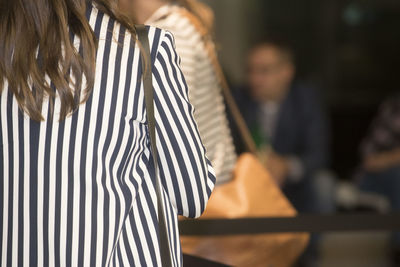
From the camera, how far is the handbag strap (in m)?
1.35

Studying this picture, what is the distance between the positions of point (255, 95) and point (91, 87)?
2889 mm

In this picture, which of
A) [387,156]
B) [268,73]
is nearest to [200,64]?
[268,73]

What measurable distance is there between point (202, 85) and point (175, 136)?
0.83 m

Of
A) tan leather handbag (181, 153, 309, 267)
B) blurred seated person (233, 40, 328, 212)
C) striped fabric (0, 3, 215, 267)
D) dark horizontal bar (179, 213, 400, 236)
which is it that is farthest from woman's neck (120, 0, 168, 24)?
blurred seated person (233, 40, 328, 212)

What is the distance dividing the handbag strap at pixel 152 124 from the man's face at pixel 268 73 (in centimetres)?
270

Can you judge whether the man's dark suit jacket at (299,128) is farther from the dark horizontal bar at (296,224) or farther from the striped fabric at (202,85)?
the striped fabric at (202,85)

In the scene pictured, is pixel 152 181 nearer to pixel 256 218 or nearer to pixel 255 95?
pixel 256 218

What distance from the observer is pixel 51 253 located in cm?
133

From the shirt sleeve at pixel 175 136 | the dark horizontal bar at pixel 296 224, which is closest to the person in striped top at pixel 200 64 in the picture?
the dark horizontal bar at pixel 296 224

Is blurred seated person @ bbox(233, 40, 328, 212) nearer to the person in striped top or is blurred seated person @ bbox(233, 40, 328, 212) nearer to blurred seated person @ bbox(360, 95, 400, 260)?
blurred seated person @ bbox(360, 95, 400, 260)

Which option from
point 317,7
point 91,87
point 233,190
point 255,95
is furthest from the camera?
point 317,7

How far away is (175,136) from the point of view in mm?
1374

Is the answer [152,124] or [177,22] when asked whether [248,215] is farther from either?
[152,124]

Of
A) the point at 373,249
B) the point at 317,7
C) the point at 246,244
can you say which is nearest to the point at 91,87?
the point at 246,244
